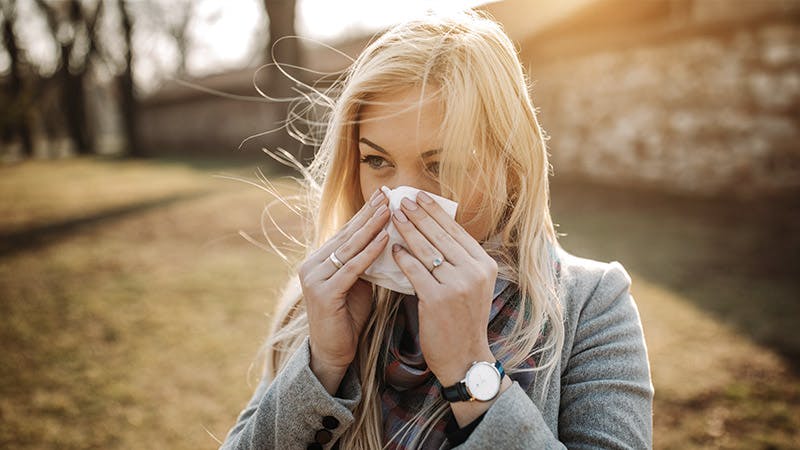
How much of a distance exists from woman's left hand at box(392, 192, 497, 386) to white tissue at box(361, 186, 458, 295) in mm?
70

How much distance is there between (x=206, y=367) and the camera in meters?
4.22

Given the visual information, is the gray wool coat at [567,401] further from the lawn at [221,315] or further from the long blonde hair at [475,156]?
the lawn at [221,315]

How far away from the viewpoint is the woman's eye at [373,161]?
1.56 meters

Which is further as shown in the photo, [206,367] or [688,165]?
[688,165]

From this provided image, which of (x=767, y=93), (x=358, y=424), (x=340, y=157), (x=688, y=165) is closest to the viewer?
(x=358, y=424)

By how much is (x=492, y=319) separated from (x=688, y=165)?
8.23 meters

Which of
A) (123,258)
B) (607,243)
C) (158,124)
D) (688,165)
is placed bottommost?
(158,124)

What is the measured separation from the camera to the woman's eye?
1.56 meters

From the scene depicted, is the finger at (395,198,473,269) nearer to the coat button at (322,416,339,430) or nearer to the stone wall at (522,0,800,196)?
the coat button at (322,416,339,430)

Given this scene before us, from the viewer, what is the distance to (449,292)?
1251 millimetres

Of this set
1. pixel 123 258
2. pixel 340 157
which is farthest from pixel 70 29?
pixel 340 157

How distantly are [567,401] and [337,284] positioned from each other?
716 millimetres

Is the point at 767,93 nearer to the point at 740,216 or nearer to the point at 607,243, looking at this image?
the point at 740,216

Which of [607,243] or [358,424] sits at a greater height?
[358,424]
